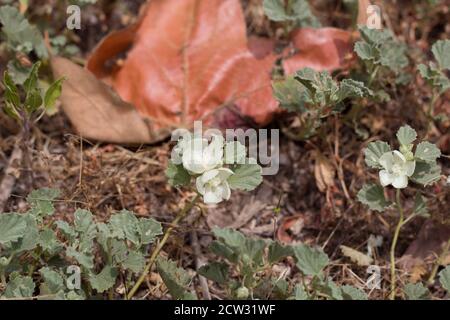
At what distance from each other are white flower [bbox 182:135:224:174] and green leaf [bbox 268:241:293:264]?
0.77 ft

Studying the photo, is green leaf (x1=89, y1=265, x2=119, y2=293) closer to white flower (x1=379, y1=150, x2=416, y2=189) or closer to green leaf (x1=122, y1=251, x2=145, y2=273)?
green leaf (x1=122, y1=251, x2=145, y2=273)

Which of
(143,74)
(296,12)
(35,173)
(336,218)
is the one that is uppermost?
(296,12)

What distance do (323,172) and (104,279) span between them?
2.51ft

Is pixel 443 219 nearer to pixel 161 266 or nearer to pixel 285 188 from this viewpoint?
pixel 285 188

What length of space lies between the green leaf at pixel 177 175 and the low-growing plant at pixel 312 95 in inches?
15.0

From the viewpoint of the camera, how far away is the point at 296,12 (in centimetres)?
208

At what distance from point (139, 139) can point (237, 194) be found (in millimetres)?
332

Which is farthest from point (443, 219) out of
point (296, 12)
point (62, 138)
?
point (62, 138)

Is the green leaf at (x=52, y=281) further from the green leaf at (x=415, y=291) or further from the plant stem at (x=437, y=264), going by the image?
the plant stem at (x=437, y=264)

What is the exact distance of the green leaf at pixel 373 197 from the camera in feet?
5.77

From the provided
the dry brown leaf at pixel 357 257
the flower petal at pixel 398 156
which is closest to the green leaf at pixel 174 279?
the dry brown leaf at pixel 357 257

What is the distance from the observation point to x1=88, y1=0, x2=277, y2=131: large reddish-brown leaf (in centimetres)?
210

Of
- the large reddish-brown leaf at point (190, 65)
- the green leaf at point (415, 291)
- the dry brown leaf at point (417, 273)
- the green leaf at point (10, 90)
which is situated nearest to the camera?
the green leaf at point (415, 291)
